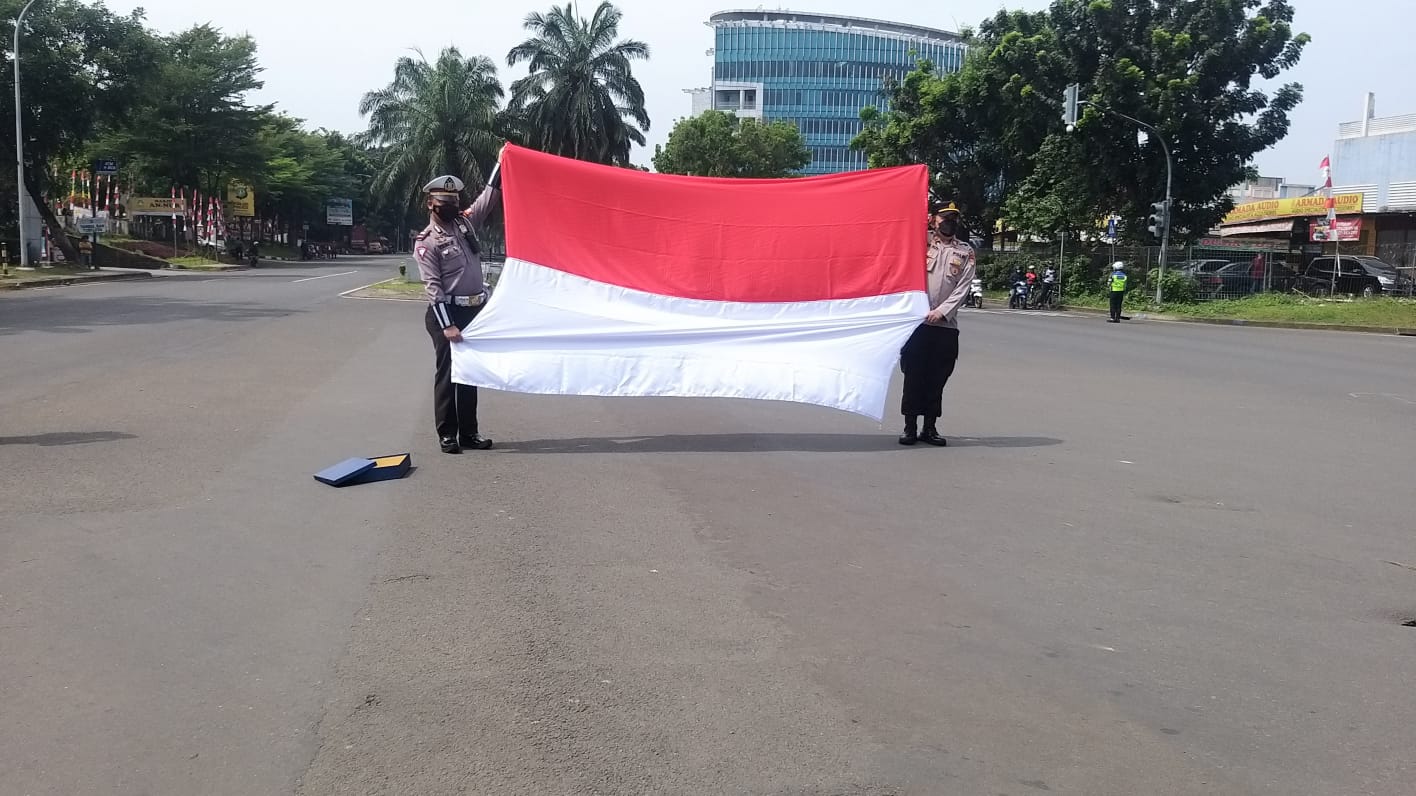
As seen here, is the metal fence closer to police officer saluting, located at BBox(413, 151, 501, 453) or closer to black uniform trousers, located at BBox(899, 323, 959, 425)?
black uniform trousers, located at BBox(899, 323, 959, 425)

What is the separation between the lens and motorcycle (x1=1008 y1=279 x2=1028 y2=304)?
3956cm

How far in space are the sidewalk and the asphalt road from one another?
87.9 feet

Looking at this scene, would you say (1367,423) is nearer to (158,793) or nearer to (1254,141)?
(158,793)

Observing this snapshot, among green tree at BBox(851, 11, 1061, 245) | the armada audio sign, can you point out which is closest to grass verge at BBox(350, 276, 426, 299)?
green tree at BBox(851, 11, 1061, 245)

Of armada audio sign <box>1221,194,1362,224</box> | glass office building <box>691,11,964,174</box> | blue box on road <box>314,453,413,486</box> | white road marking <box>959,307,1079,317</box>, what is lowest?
blue box on road <box>314,453,413,486</box>

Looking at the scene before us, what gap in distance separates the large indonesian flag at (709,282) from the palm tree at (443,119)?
1484 inches

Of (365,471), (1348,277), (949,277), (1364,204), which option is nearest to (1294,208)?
(1364,204)

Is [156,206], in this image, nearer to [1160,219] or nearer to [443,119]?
[443,119]

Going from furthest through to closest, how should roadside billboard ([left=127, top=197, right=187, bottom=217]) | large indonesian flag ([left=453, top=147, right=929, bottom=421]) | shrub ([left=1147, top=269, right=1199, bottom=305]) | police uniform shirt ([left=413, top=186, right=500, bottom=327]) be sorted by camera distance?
roadside billboard ([left=127, top=197, right=187, bottom=217]) < shrub ([left=1147, top=269, right=1199, bottom=305]) < large indonesian flag ([left=453, top=147, right=929, bottom=421]) < police uniform shirt ([left=413, top=186, right=500, bottom=327])

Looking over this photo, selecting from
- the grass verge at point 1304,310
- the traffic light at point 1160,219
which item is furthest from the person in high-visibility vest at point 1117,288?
the traffic light at point 1160,219

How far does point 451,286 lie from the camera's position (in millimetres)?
8469

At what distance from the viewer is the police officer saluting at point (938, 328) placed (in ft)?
29.8

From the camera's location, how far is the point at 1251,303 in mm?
35312

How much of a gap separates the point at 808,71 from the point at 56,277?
9911 centimetres
